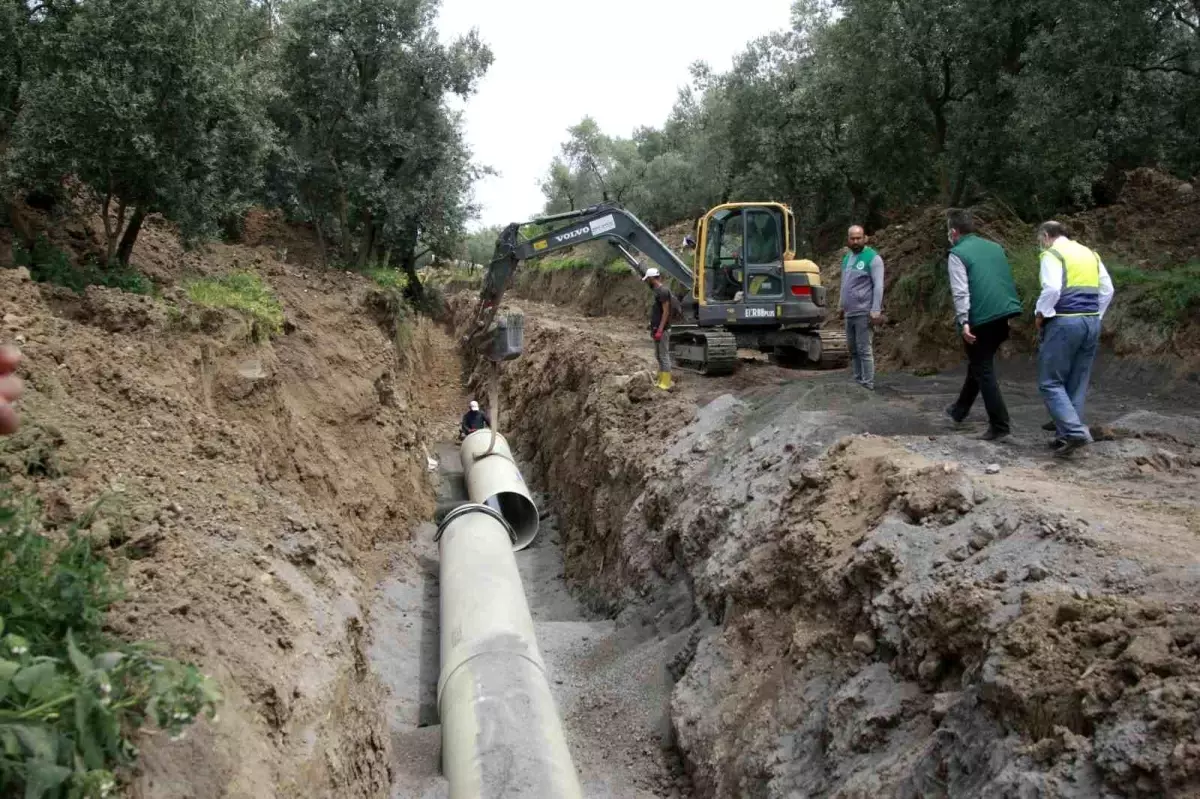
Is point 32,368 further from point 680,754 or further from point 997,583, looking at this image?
point 997,583

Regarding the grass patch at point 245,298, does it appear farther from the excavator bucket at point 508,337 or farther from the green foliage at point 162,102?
the excavator bucket at point 508,337

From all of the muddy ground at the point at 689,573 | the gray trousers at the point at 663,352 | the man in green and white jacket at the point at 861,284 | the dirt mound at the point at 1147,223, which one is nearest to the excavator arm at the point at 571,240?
the gray trousers at the point at 663,352

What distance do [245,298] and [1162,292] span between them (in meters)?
12.2

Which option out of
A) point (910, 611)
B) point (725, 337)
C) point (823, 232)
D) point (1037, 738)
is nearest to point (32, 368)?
point (910, 611)

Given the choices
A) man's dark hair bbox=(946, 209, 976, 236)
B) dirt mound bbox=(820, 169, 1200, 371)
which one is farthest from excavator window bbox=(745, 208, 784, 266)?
man's dark hair bbox=(946, 209, 976, 236)

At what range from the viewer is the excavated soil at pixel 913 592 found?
4.11 meters

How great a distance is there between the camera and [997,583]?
5090 millimetres

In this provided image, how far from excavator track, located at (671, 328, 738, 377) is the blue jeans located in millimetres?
7124

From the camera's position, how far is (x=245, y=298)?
38.2 ft

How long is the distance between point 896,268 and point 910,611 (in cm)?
1216

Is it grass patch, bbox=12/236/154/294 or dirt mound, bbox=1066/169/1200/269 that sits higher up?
dirt mound, bbox=1066/169/1200/269

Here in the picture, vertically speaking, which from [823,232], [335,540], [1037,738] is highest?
[823,232]

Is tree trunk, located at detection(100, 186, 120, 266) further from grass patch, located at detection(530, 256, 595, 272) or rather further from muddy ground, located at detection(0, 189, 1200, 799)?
grass patch, located at detection(530, 256, 595, 272)

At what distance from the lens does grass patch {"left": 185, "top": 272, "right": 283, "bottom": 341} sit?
10836 mm
